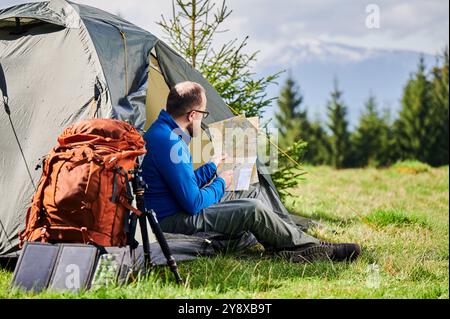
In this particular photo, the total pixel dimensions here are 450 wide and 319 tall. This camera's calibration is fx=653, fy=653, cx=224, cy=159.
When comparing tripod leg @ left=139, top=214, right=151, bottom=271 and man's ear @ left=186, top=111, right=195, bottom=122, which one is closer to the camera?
tripod leg @ left=139, top=214, right=151, bottom=271

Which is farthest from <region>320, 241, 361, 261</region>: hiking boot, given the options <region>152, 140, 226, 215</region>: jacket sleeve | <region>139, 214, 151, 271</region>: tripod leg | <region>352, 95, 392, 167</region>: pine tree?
<region>352, 95, 392, 167</region>: pine tree

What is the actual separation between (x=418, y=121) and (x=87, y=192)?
3052 centimetres

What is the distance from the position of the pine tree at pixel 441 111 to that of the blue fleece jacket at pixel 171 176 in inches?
1145

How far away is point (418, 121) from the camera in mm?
32375

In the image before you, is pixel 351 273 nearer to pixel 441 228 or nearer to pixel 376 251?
pixel 376 251

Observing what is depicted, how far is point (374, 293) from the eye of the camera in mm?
3980

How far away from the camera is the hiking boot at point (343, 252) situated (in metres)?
4.81

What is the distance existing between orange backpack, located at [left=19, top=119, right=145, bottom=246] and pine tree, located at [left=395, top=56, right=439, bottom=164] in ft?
95.7

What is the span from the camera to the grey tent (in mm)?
4730

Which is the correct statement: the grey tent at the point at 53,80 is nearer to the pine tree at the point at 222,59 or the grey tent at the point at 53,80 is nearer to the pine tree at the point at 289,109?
the pine tree at the point at 222,59

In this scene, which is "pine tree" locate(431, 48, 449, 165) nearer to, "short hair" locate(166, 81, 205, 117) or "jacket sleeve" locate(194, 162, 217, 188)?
"jacket sleeve" locate(194, 162, 217, 188)

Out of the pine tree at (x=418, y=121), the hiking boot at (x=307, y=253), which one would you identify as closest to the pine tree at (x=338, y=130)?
the pine tree at (x=418, y=121)

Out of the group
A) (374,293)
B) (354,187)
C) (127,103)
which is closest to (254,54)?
(127,103)

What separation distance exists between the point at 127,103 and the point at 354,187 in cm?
725
